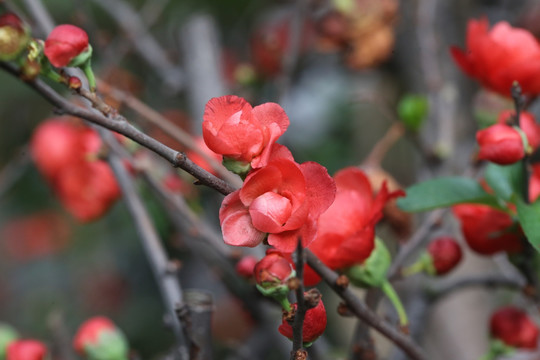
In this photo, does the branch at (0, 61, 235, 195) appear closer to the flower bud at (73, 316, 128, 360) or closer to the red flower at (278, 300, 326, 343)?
the red flower at (278, 300, 326, 343)

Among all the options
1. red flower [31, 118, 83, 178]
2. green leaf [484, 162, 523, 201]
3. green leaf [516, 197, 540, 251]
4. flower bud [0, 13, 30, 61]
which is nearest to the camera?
flower bud [0, 13, 30, 61]

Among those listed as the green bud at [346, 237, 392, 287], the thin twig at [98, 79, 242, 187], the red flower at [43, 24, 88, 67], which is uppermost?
the thin twig at [98, 79, 242, 187]

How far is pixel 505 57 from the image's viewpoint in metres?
0.67

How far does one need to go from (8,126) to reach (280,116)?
157 cm

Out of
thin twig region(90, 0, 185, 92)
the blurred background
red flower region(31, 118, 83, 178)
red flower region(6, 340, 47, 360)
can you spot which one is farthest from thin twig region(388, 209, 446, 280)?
thin twig region(90, 0, 185, 92)

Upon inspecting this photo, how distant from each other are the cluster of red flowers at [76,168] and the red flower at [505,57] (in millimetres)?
531

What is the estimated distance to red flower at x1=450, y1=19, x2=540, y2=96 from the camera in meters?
0.67

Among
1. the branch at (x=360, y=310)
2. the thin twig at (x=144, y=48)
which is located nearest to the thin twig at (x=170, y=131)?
the branch at (x=360, y=310)

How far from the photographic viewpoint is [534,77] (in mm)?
669

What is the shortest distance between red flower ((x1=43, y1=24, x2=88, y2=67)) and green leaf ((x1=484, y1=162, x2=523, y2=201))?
0.43m

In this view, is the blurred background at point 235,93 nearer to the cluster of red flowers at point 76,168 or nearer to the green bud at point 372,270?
the cluster of red flowers at point 76,168

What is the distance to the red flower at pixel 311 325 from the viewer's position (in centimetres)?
41

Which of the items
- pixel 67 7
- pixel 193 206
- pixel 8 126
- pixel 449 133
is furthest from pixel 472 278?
pixel 8 126

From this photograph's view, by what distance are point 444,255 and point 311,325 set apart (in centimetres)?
29
